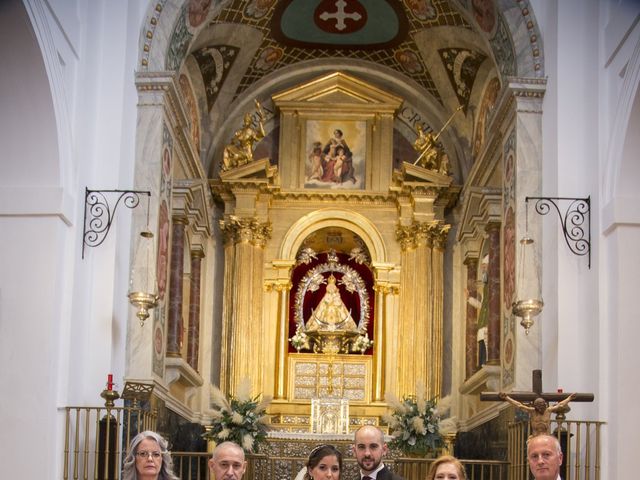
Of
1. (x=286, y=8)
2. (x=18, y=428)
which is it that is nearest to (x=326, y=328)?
(x=286, y=8)

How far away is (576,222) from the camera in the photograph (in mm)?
11984

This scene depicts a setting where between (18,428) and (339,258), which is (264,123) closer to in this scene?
(339,258)

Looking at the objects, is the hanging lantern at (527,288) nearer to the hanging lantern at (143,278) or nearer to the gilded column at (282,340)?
the hanging lantern at (143,278)

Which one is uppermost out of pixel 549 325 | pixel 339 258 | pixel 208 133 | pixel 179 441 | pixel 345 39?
pixel 345 39

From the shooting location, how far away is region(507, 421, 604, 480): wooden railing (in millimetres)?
10844

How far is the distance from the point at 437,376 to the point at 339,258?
2696 millimetres

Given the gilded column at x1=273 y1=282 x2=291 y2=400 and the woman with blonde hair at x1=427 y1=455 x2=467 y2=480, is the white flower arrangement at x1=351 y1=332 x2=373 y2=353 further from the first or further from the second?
the woman with blonde hair at x1=427 y1=455 x2=467 y2=480

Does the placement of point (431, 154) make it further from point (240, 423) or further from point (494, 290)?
point (240, 423)

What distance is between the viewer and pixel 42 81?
431 inches

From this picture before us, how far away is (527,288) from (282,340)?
296 inches

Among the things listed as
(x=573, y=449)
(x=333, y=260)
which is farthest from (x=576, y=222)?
(x=333, y=260)

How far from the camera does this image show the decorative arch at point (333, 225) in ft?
62.7

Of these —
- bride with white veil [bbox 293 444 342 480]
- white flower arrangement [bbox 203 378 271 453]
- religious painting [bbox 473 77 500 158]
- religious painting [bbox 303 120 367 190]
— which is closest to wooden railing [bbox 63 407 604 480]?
white flower arrangement [bbox 203 378 271 453]

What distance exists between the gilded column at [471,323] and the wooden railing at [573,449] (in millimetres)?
5455
